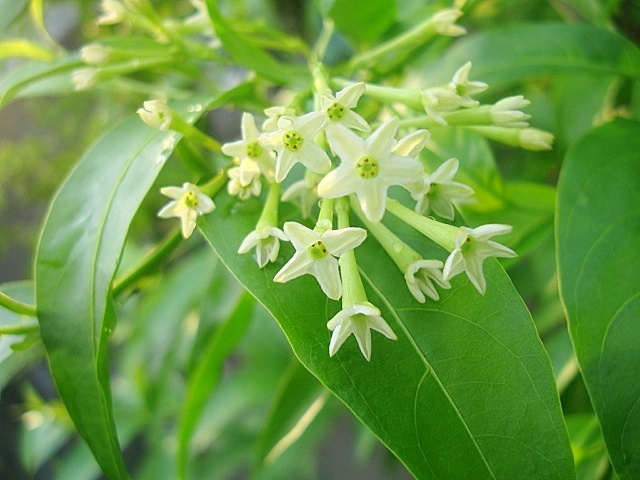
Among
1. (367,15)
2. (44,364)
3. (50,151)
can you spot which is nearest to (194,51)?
(367,15)

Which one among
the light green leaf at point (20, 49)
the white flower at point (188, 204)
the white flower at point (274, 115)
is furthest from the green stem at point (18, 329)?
the light green leaf at point (20, 49)

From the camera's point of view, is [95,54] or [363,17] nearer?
[95,54]

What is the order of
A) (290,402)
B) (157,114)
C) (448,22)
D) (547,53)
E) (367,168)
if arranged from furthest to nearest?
(290,402), (547,53), (448,22), (157,114), (367,168)

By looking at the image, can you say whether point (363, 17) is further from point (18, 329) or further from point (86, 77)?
point (18, 329)

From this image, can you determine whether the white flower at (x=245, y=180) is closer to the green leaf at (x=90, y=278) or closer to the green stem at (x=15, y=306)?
the green leaf at (x=90, y=278)

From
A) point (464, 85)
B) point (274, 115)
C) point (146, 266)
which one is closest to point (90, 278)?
point (146, 266)

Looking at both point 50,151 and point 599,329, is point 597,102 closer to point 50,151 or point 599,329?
point 599,329
